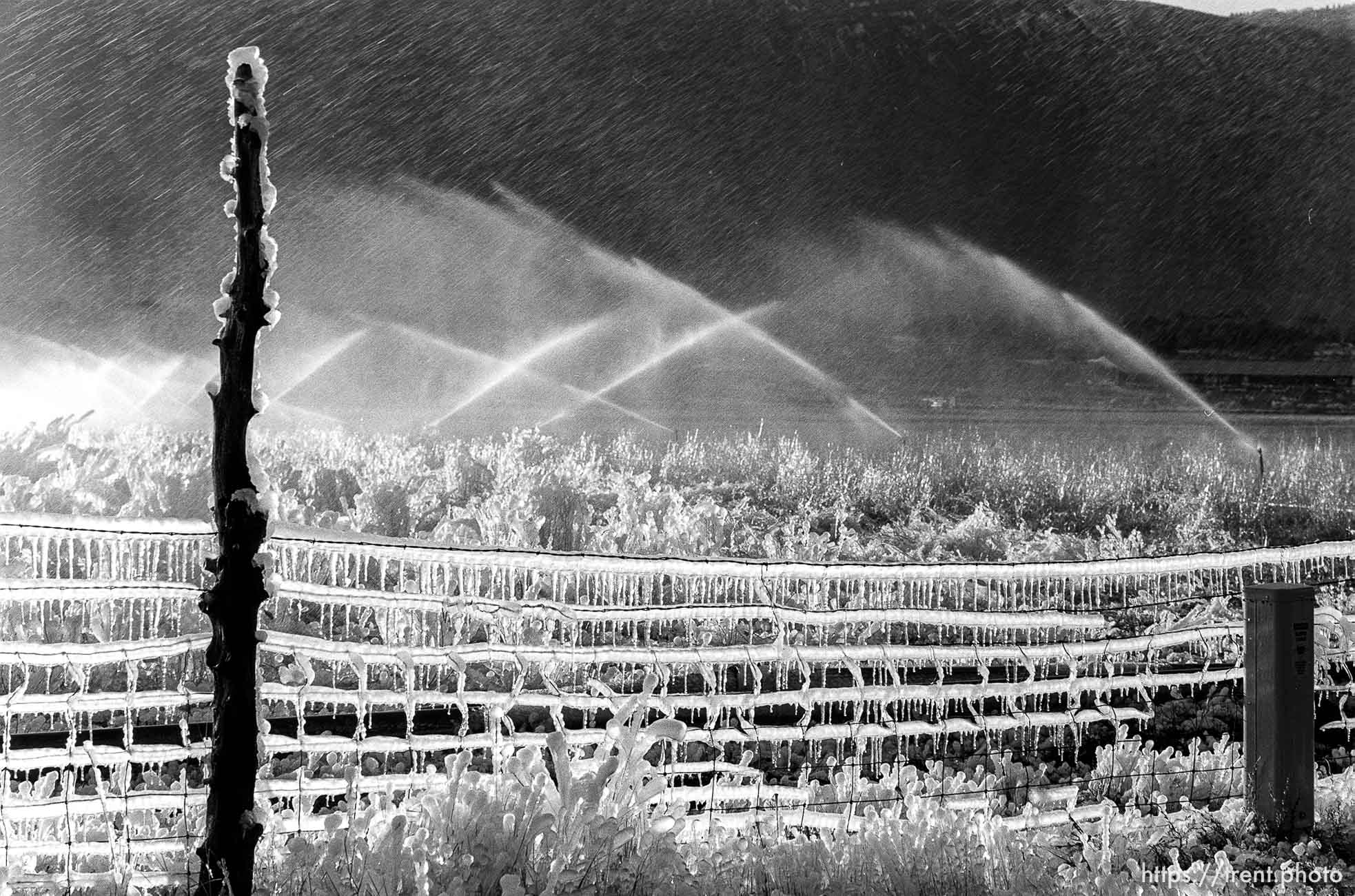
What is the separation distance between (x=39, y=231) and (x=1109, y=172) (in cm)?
409

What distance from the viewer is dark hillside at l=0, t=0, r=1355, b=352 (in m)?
4.26

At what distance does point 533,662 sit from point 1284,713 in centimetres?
198

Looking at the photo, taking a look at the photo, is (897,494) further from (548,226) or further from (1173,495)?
(548,226)

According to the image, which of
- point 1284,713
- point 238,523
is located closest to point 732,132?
point 1284,713

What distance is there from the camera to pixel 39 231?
4.20 meters

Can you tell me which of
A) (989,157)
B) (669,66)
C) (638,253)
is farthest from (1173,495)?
(669,66)

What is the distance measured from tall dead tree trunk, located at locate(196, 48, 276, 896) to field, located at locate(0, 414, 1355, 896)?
0.14m

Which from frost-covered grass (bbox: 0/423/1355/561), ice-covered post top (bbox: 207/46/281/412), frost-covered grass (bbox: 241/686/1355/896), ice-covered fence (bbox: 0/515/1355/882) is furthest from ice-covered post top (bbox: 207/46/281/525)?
frost-covered grass (bbox: 0/423/1355/561)

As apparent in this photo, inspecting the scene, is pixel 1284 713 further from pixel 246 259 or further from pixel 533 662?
pixel 246 259

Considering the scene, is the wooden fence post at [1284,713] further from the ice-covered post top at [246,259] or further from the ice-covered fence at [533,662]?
the ice-covered post top at [246,259]

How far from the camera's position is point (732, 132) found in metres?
4.52

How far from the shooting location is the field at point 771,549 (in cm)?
184

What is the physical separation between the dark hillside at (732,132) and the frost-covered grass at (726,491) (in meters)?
0.61

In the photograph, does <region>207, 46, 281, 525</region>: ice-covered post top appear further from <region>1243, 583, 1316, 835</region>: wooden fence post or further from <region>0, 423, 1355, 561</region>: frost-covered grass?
<region>0, 423, 1355, 561</region>: frost-covered grass
